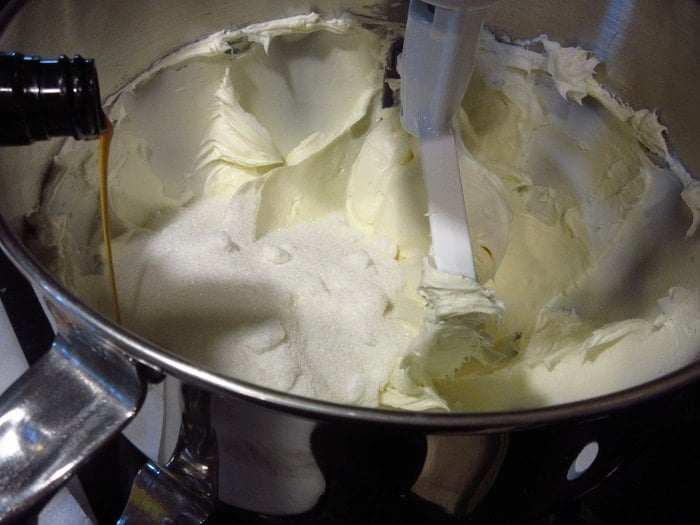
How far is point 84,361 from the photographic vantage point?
1.07 feet

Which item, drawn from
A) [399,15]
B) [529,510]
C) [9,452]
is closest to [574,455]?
[529,510]

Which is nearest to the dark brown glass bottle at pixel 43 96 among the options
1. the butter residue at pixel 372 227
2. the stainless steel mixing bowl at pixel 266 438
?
the stainless steel mixing bowl at pixel 266 438

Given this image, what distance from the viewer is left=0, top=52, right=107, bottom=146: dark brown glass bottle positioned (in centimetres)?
31

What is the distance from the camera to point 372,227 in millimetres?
702

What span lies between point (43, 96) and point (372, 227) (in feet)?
1.39

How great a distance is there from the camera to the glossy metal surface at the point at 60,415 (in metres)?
0.31

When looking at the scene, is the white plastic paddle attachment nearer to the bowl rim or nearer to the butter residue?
the butter residue

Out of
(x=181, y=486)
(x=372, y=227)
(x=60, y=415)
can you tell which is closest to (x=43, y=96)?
(x=60, y=415)

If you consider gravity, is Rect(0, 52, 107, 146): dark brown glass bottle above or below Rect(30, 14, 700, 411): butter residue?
above

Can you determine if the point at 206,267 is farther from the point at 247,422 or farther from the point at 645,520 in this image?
the point at 645,520

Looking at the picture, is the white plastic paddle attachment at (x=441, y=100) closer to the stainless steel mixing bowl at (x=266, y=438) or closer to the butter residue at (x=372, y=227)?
the butter residue at (x=372, y=227)

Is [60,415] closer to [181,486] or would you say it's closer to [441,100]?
[181,486]

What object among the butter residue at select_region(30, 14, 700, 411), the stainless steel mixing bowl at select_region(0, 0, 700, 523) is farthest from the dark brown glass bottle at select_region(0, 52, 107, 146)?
the butter residue at select_region(30, 14, 700, 411)

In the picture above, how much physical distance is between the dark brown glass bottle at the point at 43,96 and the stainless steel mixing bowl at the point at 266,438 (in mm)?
51
